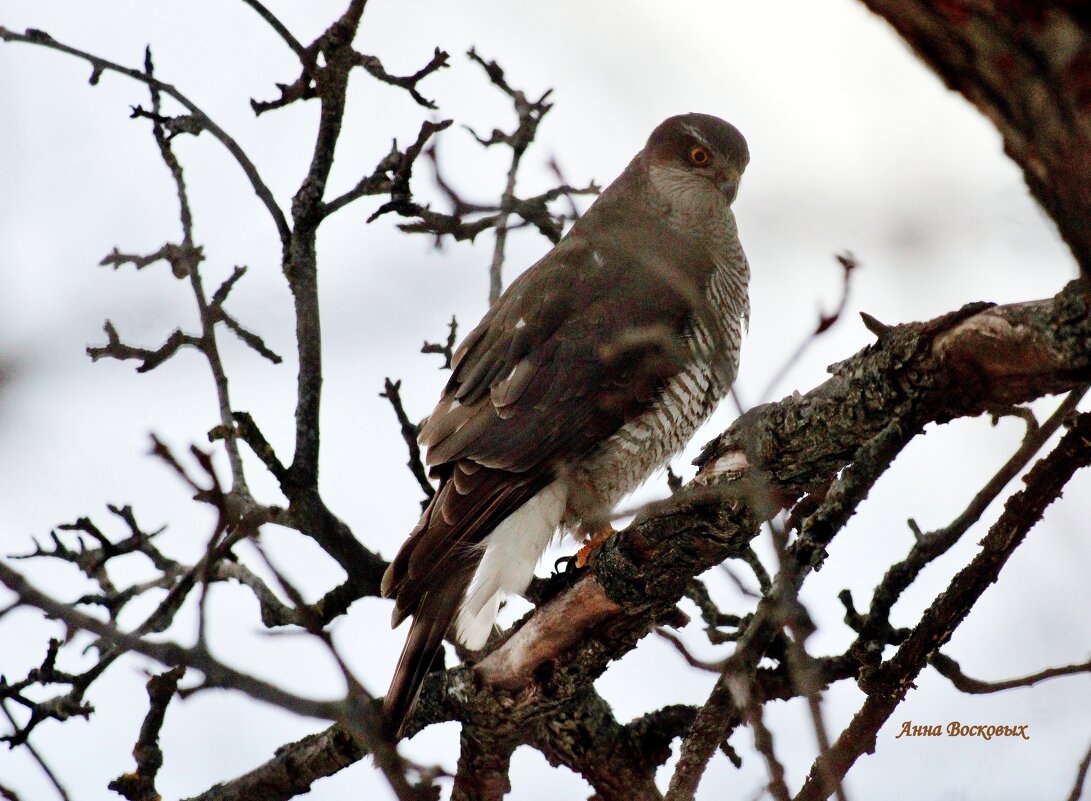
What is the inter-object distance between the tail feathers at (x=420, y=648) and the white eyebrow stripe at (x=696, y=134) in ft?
7.92

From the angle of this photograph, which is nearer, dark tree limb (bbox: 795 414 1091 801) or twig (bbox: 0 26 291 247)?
dark tree limb (bbox: 795 414 1091 801)

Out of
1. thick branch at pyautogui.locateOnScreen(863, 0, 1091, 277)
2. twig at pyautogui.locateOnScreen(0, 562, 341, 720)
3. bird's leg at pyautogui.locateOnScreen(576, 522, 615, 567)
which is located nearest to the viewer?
thick branch at pyautogui.locateOnScreen(863, 0, 1091, 277)

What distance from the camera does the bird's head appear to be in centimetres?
495

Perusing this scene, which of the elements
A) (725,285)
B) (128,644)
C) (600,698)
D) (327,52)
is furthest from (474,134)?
(128,644)

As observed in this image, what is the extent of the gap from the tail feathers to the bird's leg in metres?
0.41

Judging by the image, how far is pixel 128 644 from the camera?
148cm

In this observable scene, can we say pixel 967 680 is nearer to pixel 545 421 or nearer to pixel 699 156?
pixel 545 421

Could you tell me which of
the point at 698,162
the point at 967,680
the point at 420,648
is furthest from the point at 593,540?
the point at 698,162

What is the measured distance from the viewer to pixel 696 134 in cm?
504

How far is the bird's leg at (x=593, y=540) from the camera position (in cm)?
380

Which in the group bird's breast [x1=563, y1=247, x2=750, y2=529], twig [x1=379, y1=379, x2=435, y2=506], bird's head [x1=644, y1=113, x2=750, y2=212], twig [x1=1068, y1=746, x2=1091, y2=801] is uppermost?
bird's head [x1=644, y1=113, x2=750, y2=212]

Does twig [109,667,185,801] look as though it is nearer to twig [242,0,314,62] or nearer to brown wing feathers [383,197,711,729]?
brown wing feathers [383,197,711,729]

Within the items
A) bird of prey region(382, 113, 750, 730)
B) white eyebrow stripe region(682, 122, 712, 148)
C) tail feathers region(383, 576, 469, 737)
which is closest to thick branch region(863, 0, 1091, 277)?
bird of prey region(382, 113, 750, 730)

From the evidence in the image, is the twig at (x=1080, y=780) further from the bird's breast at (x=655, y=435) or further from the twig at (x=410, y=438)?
the twig at (x=410, y=438)
